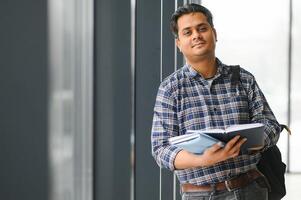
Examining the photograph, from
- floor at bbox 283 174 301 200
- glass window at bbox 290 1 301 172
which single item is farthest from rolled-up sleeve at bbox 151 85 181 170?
glass window at bbox 290 1 301 172

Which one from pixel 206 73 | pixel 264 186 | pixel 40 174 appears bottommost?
pixel 264 186

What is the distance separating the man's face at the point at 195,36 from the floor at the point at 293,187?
13.5 feet

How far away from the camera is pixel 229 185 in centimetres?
175

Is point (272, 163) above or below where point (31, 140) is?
below

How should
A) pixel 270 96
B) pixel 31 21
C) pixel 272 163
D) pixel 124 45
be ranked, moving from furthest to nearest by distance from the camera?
pixel 270 96 < pixel 124 45 < pixel 272 163 < pixel 31 21

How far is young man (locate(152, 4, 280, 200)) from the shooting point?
1.75 meters

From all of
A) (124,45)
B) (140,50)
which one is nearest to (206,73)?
(124,45)

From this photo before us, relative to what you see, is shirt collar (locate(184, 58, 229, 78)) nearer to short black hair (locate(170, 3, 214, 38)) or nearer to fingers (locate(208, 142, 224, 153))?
short black hair (locate(170, 3, 214, 38))

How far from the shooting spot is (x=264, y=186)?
1.86 metres

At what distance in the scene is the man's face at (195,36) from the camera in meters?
1.82

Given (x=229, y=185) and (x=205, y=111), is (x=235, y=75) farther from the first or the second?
(x=229, y=185)

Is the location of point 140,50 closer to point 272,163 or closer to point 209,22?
point 209,22

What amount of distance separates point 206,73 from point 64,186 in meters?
0.68

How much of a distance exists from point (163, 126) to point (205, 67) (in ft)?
0.94
